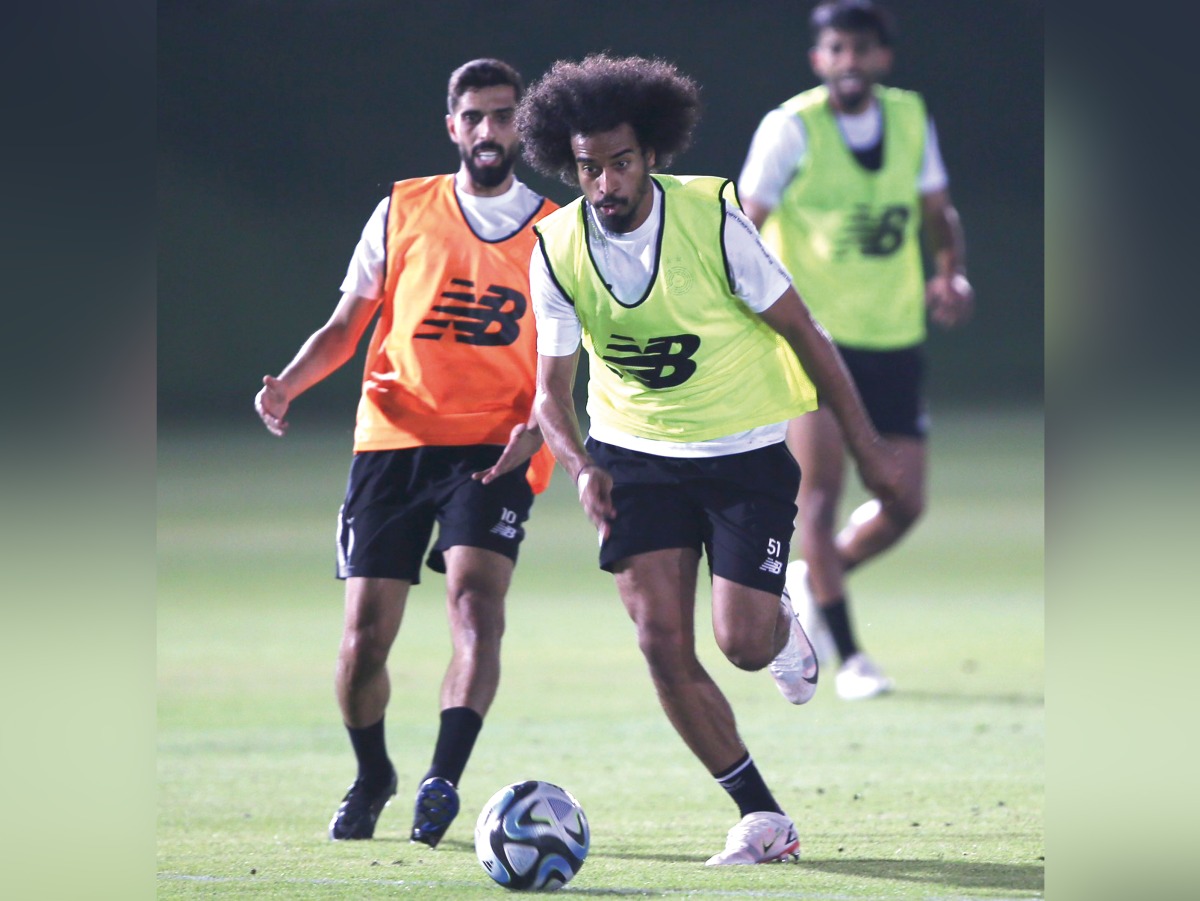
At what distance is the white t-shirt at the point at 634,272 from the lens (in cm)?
417

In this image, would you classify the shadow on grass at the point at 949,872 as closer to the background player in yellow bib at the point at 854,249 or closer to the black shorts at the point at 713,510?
the black shorts at the point at 713,510

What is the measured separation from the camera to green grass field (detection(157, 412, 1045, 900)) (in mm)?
4172

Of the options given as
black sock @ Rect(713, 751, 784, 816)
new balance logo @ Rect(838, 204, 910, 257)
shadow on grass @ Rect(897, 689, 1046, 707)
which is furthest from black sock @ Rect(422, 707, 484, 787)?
new balance logo @ Rect(838, 204, 910, 257)

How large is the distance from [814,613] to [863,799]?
2.21 meters

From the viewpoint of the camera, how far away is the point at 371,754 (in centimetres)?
482

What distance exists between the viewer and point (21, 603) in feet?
11.8

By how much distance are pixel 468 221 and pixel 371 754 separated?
1517mm

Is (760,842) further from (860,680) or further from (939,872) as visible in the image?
(860,680)

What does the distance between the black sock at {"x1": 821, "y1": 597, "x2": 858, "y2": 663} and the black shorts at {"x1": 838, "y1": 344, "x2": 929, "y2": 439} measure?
78cm

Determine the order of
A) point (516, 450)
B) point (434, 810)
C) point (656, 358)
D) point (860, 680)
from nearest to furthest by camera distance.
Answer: point (656, 358) → point (434, 810) → point (516, 450) → point (860, 680)

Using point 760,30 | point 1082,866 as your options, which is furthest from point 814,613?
point 760,30

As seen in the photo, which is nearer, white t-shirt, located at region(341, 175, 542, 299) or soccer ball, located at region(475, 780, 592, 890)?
soccer ball, located at region(475, 780, 592, 890)

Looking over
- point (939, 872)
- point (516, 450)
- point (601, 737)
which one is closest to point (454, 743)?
point (516, 450)

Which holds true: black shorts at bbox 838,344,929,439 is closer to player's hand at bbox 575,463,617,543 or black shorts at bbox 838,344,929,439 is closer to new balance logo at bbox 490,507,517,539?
new balance logo at bbox 490,507,517,539
